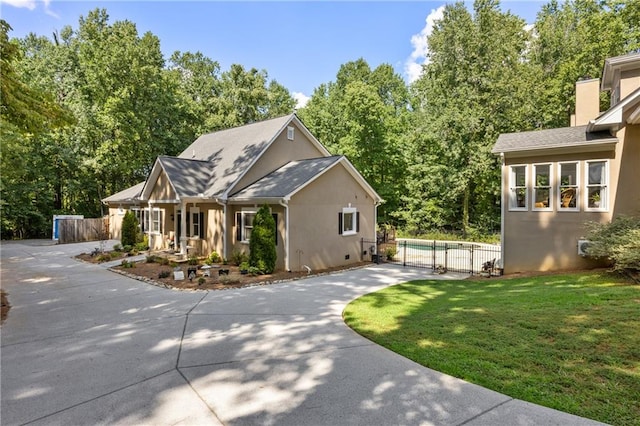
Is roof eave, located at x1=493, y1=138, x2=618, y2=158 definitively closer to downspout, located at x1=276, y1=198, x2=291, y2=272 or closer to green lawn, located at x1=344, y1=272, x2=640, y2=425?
green lawn, located at x1=344, y1=272, x2=640, y2=425

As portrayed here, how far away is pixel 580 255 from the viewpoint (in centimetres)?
1198

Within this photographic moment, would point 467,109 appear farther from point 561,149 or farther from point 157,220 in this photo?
point 157,220

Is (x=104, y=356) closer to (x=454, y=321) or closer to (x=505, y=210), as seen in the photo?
(x=454, y=321)

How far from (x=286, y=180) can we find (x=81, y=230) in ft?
62.1

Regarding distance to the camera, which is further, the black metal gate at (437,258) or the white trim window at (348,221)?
the white trim window at (348,221)

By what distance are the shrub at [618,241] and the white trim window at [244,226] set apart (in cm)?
1229

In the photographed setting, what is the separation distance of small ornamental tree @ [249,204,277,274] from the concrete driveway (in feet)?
12.4

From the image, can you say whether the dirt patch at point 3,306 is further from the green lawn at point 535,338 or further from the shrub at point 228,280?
the green lawn at point 535,338

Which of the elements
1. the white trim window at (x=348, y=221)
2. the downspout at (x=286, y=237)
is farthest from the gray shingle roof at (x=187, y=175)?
the white trim window at (x=348, y=221)

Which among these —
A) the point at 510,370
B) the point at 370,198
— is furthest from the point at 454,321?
the point at 370,198

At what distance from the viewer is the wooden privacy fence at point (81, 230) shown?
24328 millimetres

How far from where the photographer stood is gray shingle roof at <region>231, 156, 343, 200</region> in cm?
1419

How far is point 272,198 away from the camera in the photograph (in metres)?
13.7

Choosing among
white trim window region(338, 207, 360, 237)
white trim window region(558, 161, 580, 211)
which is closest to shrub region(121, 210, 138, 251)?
white trim window region(338, 207, 360, 237)
